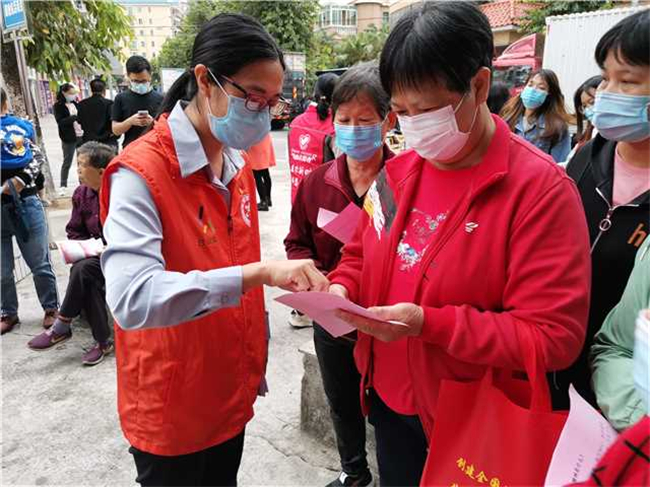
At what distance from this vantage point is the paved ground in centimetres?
235

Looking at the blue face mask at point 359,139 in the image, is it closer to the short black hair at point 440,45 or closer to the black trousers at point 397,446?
the short black hair at point 440,45

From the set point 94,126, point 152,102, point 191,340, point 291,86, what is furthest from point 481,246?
point 291,86

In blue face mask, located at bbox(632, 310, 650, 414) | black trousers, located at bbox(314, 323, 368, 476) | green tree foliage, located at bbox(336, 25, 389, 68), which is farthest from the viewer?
green tree foliage, located at bbox(336, 25, 389, 68)

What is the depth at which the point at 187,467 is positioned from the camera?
140 cm

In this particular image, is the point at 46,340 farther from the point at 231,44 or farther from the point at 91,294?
the point at 231,44

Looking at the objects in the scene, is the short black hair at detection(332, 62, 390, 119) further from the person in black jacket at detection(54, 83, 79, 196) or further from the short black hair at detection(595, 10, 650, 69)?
the person in black jacket at detection(54, 83, 79, 196)

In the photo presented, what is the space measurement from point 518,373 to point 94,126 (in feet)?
21.6

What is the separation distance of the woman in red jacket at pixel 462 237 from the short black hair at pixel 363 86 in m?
0.66

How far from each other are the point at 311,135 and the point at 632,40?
105 inches

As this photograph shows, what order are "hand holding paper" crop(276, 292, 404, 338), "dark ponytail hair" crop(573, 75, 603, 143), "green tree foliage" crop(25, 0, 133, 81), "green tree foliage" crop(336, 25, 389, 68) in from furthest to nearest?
"green tree foliage" crop(336, 25, 389, 68), "green tree foliage" crop(25, 0, 133, 81), "dark ponytail hair" crop(573, 75, 603, 143), "hand holding paper" crop(276, 292, 404, 338)

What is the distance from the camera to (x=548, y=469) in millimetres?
979

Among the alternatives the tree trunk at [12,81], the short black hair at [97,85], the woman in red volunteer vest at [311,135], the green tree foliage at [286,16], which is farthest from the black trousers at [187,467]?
the green tree foliage at [286,16]

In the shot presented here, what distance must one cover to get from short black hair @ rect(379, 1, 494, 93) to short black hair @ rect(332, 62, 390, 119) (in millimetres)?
725

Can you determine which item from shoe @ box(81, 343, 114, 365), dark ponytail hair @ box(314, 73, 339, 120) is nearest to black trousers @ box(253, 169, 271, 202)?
dark ponytail hair @ box(314, 73, 339, 120)
